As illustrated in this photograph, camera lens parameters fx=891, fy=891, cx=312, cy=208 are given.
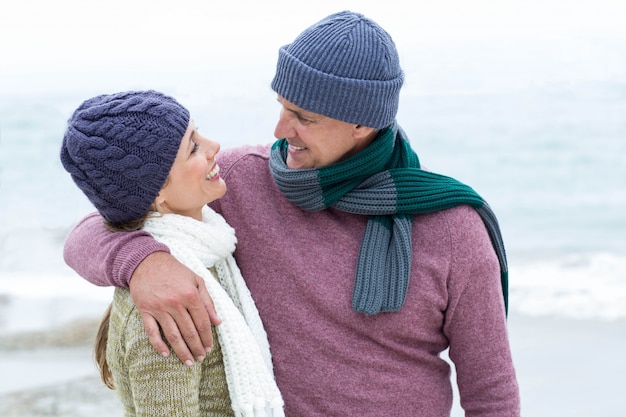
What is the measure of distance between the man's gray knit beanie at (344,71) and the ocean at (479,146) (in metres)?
4.05

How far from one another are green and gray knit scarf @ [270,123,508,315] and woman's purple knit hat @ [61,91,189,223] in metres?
0.33

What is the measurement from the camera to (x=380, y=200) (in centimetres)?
186

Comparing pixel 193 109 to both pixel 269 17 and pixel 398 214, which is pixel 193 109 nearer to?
pixel 269 17

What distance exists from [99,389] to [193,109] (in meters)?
5.97

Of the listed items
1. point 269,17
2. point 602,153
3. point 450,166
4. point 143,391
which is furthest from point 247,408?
point 269,17

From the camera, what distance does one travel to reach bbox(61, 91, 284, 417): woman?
1601 millimetres

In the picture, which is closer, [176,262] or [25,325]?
[176,262]

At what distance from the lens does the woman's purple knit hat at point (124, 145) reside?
5.27ft

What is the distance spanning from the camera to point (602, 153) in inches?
403

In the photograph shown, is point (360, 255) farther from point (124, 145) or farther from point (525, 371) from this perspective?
point (525, 371)

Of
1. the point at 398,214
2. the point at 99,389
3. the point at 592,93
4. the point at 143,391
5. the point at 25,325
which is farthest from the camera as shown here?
the point at 592,93

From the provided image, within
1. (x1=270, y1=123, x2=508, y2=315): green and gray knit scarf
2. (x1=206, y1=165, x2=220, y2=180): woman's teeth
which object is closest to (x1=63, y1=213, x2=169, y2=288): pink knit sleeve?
(x1=206, y1=165, x2=220, y2=180): woman's teeth

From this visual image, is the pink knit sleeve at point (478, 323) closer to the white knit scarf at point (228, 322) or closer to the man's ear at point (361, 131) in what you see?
the man's ear at point (361, 131)

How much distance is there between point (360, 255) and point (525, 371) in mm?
3006
